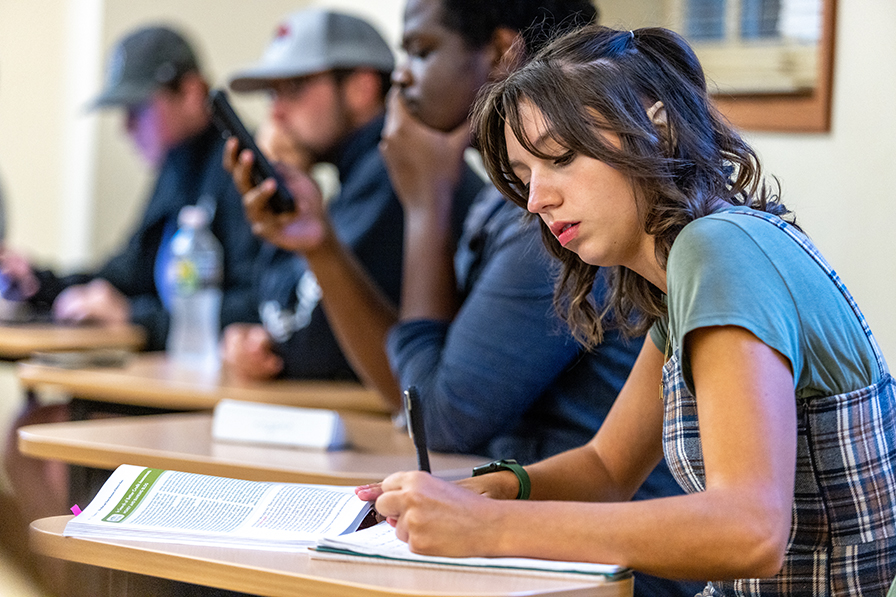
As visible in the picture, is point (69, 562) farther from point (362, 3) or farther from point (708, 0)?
point (362, 3)

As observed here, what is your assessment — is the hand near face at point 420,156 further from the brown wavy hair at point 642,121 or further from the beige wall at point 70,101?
the beige wall at point 70,101

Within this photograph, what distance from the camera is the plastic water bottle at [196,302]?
241 cm

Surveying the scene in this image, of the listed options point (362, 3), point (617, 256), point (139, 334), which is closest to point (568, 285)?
point (617, 256)

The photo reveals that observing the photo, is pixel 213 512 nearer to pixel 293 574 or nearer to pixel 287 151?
pixel 293 574

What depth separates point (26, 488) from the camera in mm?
1928

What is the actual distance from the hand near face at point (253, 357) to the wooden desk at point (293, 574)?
114 centimetres

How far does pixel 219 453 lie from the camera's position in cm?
136

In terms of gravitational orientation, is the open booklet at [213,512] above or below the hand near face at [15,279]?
above

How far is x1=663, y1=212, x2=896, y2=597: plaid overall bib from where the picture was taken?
0.83m

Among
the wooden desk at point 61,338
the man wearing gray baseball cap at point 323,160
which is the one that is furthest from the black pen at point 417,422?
the wooden desk at point 61,338

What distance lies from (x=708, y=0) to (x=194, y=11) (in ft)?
8.50

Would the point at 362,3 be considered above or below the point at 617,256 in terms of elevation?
above

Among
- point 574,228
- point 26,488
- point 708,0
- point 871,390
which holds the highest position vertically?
point 708,0

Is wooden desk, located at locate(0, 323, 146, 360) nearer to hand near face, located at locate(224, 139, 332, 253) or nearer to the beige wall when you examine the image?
hand near face, located at locate(224, 139, 332, 253)
